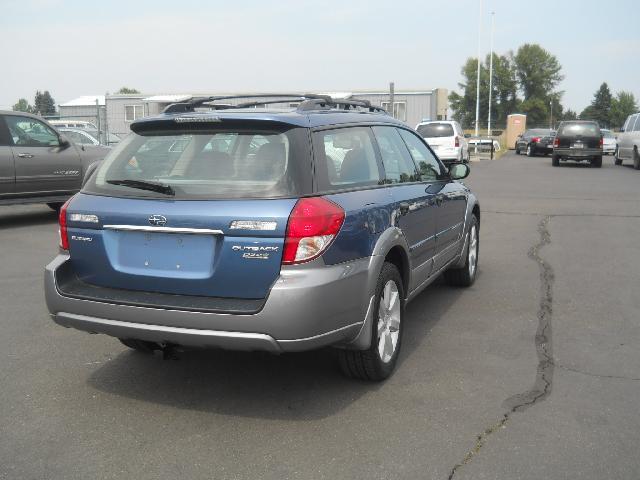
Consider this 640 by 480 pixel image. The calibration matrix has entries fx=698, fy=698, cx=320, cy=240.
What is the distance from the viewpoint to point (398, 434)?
11.4 ft

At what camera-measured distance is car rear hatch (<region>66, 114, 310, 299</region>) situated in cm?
347

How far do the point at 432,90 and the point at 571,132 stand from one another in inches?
424

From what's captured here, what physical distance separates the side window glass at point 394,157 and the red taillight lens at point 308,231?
105 centimetres

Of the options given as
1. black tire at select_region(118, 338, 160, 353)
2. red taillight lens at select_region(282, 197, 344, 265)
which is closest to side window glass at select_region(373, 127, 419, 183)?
red taillight lens at select_region(282, 197, 344, 265)

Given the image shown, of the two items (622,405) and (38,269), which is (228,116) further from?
(38,269)

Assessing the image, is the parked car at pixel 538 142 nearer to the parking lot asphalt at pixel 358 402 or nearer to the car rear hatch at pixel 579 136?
the car rear hatch at pixel 579 136

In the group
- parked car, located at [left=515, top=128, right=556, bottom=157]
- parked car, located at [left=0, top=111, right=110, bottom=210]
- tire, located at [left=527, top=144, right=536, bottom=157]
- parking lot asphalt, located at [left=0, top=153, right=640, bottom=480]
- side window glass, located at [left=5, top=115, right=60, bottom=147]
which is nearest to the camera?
parking lot asphalt, located at [left=0, top=153, right=640, bottom=480]

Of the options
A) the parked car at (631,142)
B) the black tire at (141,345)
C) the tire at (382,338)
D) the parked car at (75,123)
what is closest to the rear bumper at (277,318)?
the tire at (382,338)

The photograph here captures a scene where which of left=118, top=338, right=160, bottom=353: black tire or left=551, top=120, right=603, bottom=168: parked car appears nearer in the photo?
left=118, top=338, right=160, bottom=353: black tire

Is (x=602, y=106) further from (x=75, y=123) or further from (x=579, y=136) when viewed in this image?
(x=75, y=123)

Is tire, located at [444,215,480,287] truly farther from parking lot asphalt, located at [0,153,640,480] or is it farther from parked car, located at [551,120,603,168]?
parked car, located at [551,120,603,168]

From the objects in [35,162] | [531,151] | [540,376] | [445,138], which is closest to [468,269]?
[540,376]

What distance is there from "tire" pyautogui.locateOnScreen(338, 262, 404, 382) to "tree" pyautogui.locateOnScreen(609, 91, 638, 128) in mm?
148390

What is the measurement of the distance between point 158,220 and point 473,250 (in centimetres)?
395
